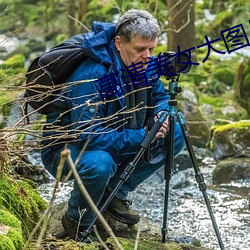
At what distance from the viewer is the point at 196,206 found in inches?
220

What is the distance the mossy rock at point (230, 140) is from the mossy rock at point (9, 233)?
4.49 metres

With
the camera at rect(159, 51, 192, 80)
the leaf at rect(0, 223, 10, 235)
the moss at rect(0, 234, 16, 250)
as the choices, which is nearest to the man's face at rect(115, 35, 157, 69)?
the camera at rect(159, 51, 192, 80)

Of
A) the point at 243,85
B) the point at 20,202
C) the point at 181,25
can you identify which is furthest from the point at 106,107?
the point at 181,25

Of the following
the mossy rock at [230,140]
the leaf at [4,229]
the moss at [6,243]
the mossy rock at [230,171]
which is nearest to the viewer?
the moss at [6,243]

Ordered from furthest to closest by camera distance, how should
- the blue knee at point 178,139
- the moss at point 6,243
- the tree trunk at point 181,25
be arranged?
the tree trunk at point 181,25 < the blue knee at point 178,139 < the moss at point 6,243

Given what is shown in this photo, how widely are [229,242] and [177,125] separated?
4.07ft

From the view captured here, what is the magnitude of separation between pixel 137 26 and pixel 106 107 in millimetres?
496

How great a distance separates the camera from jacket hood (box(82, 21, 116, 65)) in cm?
347

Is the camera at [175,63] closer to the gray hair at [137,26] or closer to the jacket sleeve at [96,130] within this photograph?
the gray hair at [137,26]

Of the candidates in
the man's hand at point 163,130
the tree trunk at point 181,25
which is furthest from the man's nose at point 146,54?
the tree trunk at point 181,25

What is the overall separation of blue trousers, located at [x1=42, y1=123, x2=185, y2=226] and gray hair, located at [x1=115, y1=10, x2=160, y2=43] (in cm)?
65

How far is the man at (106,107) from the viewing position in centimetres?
336

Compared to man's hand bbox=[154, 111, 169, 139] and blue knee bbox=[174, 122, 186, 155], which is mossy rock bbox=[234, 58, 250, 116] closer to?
blue knee bbox=[174, 122, 186, 155]

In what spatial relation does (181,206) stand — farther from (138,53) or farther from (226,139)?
(138,53)
